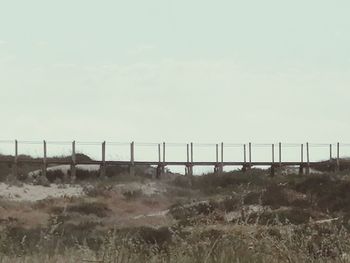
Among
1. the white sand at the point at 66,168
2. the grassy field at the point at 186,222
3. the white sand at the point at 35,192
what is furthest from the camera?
the white sand at the point at 66,168

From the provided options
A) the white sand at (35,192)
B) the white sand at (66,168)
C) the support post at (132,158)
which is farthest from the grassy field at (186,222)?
the white sand at (66,168)

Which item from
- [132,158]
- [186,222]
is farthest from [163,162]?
[186,222]

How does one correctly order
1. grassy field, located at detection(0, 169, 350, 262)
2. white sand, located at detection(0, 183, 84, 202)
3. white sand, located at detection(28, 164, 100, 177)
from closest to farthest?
grassy field, located at detection(0, 169, 350, 262) → white sand, located at detection(0, 183, 84, 202) → white sand, located at detection(28, 164, 100, 177)

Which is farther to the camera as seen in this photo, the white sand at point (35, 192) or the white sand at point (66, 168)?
the white sand at point (66, 168)

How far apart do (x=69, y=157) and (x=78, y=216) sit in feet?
70.5

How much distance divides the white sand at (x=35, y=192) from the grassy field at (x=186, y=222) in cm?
97

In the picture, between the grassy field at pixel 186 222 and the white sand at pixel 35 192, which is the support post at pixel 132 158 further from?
the white sand at pixel 35 192

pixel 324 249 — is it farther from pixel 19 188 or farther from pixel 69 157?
pixel 69 157

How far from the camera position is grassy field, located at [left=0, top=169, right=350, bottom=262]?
5.42m

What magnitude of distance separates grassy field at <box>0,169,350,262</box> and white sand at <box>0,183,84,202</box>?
966 mm

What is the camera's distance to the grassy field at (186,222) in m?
5.42

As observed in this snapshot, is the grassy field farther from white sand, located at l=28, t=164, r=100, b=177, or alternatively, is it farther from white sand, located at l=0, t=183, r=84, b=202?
white sand, located at l=28, t=164, r=100, b=177

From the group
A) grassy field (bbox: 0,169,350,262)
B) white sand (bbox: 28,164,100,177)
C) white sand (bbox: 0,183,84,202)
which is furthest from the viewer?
white sand (bbox: 28,164,100,177)

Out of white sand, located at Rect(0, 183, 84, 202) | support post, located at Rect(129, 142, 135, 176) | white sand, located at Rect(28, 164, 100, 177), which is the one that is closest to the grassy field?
white sand, located at Rect(0, 183, 84, 202)
